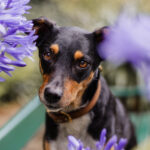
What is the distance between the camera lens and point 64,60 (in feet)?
5.02

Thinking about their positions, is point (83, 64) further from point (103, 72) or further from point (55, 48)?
point (103, 72)

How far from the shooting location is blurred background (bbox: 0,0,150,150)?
4.43 meters

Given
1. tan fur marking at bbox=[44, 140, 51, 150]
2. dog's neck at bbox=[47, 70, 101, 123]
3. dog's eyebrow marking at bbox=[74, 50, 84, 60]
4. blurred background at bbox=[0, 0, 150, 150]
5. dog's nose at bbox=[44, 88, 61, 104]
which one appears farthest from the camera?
blurred background at bbox=[0, 0, 150, 150]

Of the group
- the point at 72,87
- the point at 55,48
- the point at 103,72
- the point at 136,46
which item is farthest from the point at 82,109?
the point at 103,72

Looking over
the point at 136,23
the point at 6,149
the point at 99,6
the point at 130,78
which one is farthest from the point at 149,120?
the point at 136,23

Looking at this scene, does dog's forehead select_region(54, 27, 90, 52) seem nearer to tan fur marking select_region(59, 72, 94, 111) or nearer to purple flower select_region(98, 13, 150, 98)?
tan fur marking select_region(59, 72, 94, 111)

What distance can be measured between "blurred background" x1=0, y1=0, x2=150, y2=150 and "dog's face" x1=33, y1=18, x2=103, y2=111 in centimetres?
232

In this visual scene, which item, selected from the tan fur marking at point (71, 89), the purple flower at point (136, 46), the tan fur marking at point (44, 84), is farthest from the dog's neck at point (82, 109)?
the purple flower at point (136, 46)

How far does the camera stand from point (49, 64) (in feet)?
5.10

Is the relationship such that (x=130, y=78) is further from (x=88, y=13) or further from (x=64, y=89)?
(x=64, y=89)

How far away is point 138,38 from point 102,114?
1.23 m

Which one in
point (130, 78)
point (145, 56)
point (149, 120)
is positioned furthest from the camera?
point (130, 78)

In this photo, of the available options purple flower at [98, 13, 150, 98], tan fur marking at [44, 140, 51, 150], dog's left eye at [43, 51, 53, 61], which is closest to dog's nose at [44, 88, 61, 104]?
dog's left eye at [43, 51, 53, 61]

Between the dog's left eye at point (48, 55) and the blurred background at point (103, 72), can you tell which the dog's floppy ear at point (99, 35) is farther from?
the blurred background at point (103, 72)
